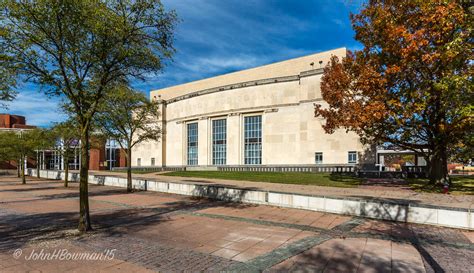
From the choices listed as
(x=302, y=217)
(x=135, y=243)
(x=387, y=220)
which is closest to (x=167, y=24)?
(x=135, y=243)

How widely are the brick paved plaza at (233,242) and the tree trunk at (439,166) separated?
11.1 metres

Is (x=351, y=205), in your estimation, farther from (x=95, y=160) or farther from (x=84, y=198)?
(x=95, y=160)

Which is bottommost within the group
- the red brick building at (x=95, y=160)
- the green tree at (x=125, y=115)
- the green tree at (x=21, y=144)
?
the red brick building at (x=95, y=160)

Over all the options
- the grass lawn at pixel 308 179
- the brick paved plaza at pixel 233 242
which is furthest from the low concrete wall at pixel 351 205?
the grass lawn at pixel 308 179

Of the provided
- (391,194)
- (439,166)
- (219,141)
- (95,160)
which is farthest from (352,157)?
(95,160)

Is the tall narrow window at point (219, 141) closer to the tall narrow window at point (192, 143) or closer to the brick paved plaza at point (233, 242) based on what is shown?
the tall narrow window at point (192, 143)

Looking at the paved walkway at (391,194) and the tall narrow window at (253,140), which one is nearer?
the paved walkway at (391,194)

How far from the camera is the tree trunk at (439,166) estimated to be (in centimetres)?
1759

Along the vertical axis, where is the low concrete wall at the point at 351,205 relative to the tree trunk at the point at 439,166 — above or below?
below

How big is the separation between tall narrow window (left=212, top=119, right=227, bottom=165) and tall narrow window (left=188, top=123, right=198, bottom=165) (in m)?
3.83

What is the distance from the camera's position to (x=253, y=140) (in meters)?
39.6

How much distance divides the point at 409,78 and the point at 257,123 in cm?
2385

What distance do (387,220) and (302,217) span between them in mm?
2848

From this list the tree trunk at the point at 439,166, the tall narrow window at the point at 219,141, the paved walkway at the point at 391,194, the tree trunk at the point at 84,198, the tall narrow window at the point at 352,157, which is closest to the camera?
the tree trunk at the point at 84,198
